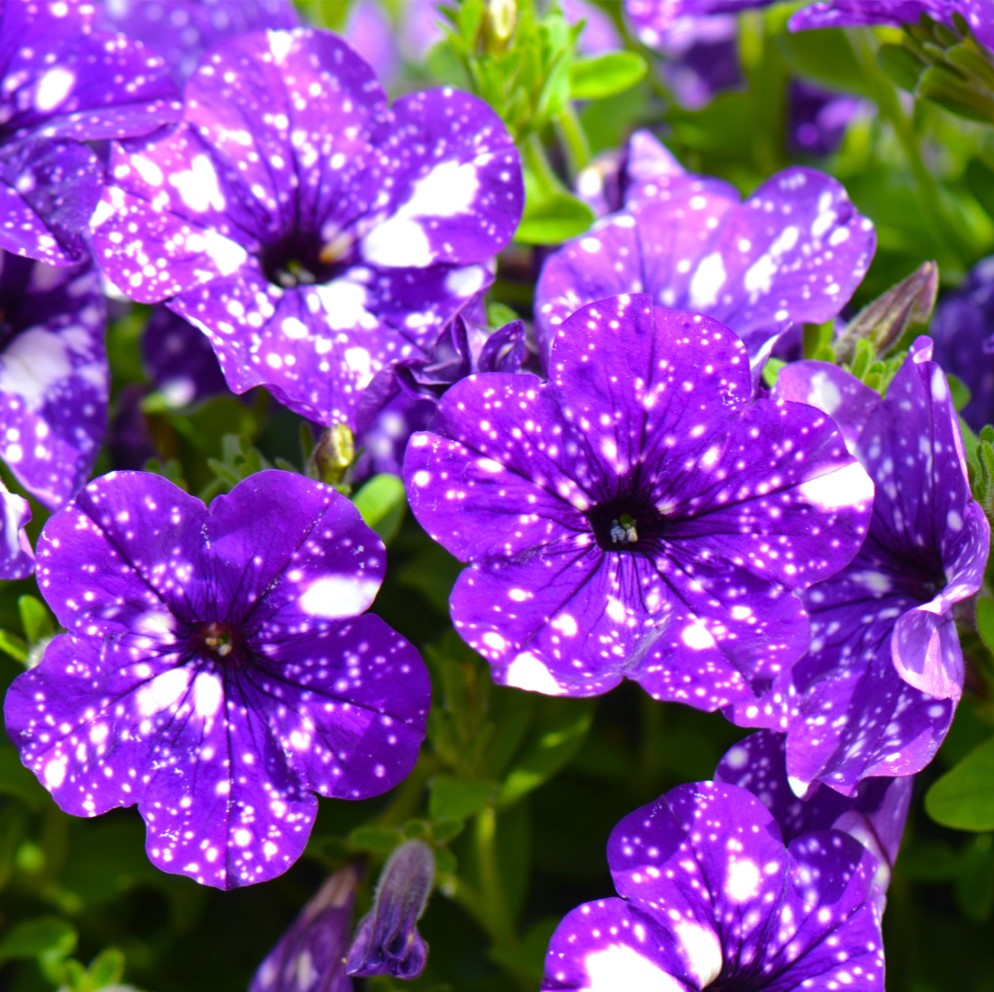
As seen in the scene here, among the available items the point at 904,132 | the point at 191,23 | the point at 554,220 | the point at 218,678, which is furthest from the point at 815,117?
the point at 218,678

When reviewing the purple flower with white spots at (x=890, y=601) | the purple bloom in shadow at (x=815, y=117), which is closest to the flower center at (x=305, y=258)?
the purple flower with white spots at (x=890, y=601)

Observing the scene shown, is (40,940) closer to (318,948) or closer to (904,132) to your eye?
(318,948)

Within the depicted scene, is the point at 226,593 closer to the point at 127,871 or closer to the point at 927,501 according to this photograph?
the point at 127,871

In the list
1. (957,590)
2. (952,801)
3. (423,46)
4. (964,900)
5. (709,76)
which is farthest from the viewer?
(423,46)

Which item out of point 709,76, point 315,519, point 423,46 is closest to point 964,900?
point 315,519

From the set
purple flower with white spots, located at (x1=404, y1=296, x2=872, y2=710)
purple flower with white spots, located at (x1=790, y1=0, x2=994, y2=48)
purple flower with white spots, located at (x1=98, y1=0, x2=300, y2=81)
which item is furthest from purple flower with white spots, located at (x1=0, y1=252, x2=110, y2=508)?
purple flower with white spots, located at (x1=790, y1=0, x2=994, y2=48)

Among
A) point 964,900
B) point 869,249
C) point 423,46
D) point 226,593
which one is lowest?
point 964,900

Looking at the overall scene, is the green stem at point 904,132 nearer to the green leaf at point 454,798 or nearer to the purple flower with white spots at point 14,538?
the green leaf at point 454,798
